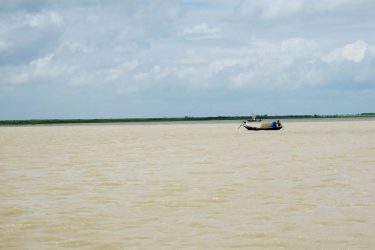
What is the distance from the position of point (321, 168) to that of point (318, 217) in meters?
9.14

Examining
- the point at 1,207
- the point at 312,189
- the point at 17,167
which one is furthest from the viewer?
the point at 17,167

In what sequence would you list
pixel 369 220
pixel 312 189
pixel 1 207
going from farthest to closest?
pixel 312 189, pixel 1 207, pixel 369 220

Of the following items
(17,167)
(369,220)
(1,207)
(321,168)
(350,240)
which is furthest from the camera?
(17,167)

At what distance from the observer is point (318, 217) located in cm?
1095

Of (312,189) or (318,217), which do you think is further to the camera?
(312,189)

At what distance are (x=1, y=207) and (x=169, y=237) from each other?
4881mm

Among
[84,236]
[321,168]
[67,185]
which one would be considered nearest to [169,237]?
[84,236]

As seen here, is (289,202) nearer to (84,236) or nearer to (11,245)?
(84,236)

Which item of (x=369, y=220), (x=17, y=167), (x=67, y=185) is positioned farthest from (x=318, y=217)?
(x=17, y=167)

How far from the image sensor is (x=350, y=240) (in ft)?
29.9

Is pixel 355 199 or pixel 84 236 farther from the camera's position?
pixel 355 199

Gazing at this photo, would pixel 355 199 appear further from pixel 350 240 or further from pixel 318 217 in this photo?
pixel 350 240

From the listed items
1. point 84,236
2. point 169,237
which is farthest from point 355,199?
point 84,236

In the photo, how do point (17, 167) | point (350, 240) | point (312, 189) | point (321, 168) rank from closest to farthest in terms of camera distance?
1. point (350, 240)
2. point (312, 189)
3. point (321, 168)
4. point (17, 167)
